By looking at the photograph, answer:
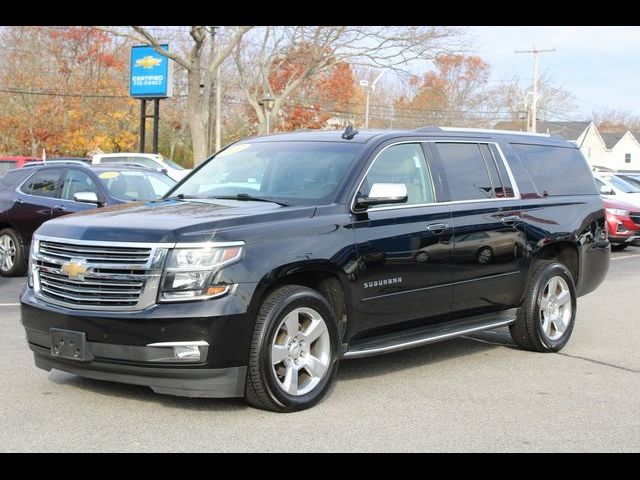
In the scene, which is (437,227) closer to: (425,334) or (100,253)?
(425,334)

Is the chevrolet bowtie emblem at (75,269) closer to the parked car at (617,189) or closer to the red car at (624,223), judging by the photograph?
the red car at (624,223)

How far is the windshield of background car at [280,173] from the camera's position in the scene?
21.2 feet

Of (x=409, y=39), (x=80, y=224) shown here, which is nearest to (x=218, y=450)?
(x=80, y=224)

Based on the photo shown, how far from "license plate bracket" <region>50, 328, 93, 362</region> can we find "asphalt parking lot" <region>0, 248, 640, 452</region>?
1.20ft

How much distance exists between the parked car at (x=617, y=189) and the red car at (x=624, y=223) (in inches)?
9.9

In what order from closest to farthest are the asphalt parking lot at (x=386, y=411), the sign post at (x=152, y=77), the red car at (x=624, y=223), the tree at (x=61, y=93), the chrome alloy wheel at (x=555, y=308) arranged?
the asphalt parking lot at (x=386, y=411)
the chrome alloy wheel at (x=555, y=308)
the red car at (x=624, y=223)
the sign post at (x=152, y=77)
the tree at (x=61, y=93)

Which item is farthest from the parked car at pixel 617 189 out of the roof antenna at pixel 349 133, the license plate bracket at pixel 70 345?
the license plate bracket at pixel 70 345

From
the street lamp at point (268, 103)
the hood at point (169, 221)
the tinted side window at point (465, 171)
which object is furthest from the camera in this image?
the street lamp at point (268, 103)

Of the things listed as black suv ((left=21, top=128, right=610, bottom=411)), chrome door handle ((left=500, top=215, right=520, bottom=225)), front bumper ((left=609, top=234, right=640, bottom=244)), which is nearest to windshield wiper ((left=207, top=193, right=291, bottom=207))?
black suv ((left=21, top=128, right=610, bottom=411))

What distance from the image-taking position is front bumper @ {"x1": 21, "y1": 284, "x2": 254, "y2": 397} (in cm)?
527

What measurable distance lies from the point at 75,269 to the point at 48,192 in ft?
26.3
